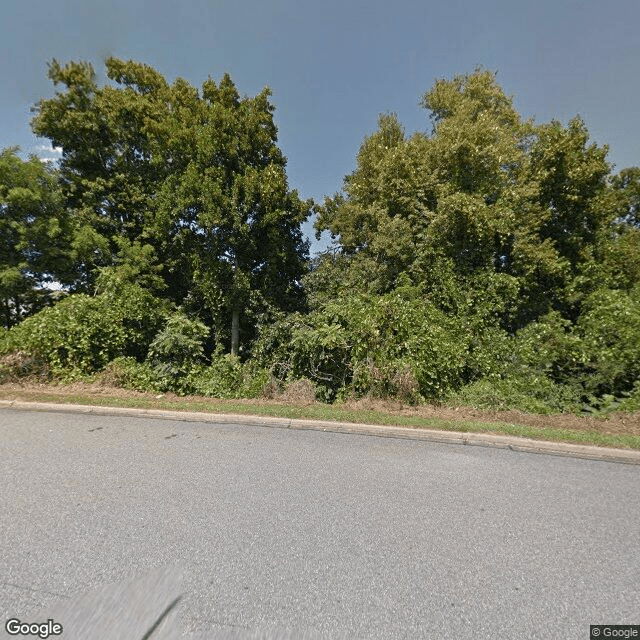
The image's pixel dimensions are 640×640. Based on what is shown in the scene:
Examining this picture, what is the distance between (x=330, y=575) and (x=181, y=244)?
10446 millimetres

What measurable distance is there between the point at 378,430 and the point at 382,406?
147cm

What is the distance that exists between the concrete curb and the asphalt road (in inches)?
11.4

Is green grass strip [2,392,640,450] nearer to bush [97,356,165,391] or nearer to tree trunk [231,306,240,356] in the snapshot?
bush [97,356,165,391]

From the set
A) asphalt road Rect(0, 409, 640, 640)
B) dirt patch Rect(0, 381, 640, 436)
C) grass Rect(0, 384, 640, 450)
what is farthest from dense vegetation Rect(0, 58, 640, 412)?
asphalt road Rect(0, 409, 640, 640)

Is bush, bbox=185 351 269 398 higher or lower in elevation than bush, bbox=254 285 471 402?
lower

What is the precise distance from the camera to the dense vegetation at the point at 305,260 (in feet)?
25.1

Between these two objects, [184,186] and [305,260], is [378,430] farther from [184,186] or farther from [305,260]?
[184,186]

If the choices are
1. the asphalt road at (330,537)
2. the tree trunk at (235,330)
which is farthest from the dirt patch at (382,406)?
the tree trunk at (235,330)

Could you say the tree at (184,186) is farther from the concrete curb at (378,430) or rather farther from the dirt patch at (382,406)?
the concrete curb at (378,430)

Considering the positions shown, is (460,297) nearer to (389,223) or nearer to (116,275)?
(389,223)

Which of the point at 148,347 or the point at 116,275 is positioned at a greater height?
the point at 116,275

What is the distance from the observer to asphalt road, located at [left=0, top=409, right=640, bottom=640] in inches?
75.4

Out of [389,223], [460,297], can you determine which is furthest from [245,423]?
[389,223]

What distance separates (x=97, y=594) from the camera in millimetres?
2004
